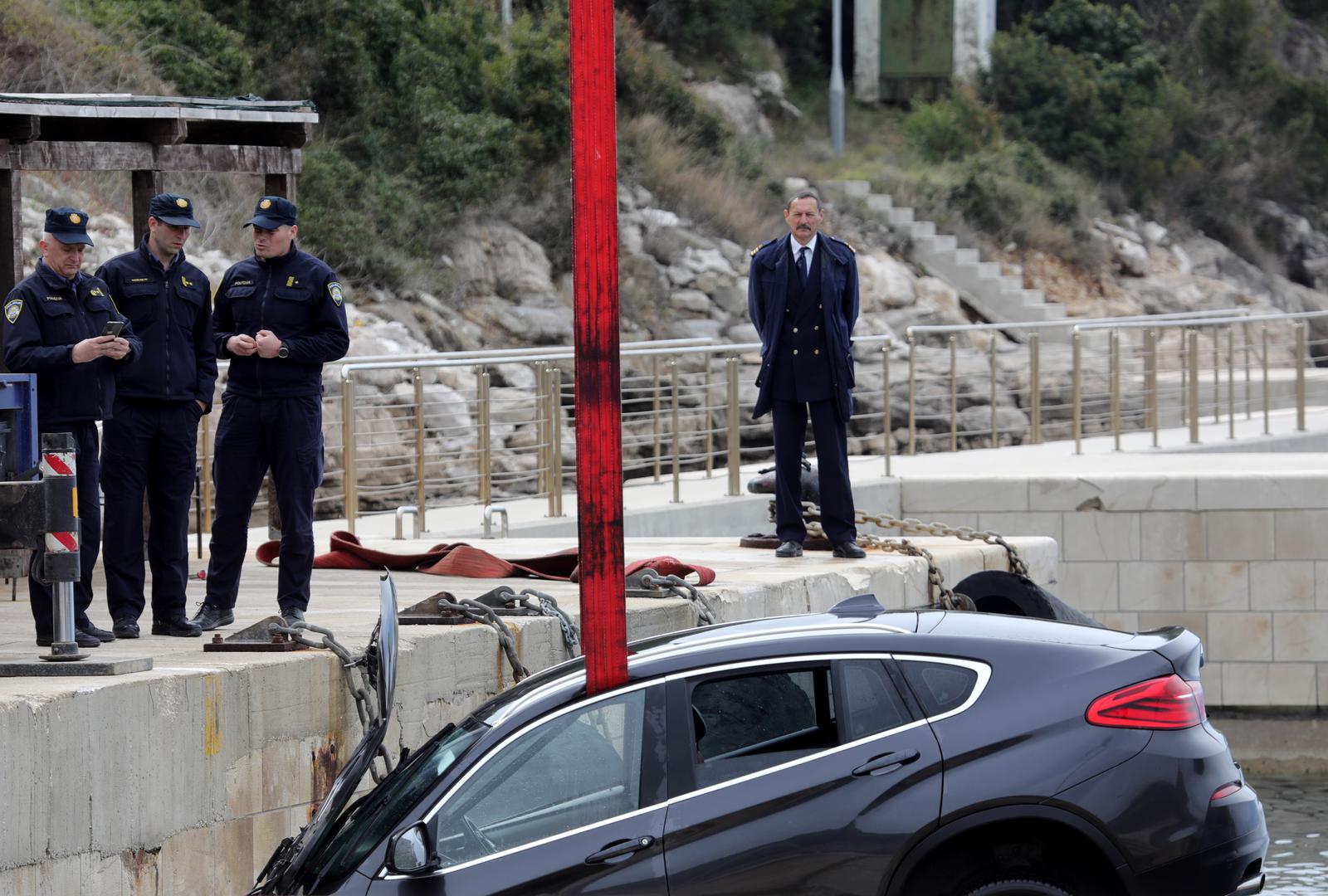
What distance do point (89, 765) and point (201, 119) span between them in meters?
4.39

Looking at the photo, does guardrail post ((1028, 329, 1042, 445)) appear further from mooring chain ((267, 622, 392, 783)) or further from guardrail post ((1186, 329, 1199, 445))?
mooring chain ((267, 622, 392, 783))

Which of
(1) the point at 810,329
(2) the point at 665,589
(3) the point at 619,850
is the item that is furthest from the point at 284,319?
(3) the point at 619,850

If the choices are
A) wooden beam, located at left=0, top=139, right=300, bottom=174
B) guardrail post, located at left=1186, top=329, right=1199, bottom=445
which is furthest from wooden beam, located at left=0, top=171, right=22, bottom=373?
guardrail post, located at left=1186, top=329, right=1199, bottom=445

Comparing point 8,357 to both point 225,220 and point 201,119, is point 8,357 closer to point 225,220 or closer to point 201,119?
point 201,119

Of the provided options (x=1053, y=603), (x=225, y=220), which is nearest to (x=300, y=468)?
(x=1053, y=603)

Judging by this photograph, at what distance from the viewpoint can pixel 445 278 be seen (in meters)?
22.4

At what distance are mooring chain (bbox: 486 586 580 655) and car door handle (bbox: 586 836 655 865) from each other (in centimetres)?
291

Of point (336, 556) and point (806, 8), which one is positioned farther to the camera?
point (806, 8)

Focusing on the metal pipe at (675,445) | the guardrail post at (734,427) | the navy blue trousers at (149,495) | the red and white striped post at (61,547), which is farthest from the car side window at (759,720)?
the metal pipe at (675,445)

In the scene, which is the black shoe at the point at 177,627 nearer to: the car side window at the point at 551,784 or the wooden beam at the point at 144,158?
the wooden beam at the point at 144,158

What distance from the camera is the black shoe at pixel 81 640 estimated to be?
22.5 feet

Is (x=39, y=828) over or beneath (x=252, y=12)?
beneath

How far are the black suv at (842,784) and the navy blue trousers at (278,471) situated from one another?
2.47 meters

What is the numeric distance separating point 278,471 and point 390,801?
8.88ft
